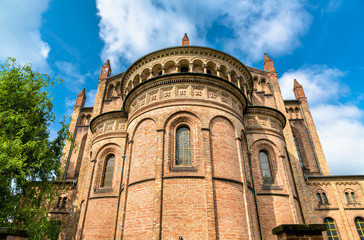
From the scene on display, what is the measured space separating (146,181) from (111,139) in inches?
252

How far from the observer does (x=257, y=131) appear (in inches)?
651

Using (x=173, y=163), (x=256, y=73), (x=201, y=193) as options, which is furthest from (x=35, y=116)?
(x=256, y=73)

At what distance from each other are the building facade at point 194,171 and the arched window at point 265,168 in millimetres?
70

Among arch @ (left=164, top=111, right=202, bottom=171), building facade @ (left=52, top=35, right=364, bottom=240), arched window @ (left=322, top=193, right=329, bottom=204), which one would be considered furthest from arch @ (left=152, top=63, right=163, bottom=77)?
arched window @ (left=322, top=193, right=329, bottom=204)

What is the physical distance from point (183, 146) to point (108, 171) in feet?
23.0

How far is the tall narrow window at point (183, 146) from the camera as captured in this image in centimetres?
1199

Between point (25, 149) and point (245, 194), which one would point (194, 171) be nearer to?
point (245, 194)

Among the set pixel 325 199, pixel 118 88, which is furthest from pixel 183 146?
pixel 325 199

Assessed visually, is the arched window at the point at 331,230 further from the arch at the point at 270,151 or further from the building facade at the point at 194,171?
the arch at the point at 270,151

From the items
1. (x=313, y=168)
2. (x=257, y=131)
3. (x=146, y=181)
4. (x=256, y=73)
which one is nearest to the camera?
(x=146, y=181)

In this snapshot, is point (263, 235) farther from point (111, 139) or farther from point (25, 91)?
point (25, 91)

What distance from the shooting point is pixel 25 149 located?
11953mm

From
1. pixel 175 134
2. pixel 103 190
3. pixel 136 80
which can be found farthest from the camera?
pixel 136 80

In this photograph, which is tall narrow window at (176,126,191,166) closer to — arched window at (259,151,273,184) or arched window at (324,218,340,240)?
arched window at (259,151,273,184)
